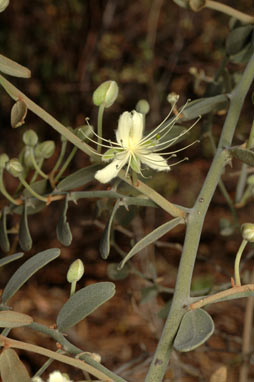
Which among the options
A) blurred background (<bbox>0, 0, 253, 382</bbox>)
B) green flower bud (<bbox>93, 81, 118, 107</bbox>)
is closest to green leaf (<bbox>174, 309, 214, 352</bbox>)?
green flower bud (<bbox>93, 81, 118, 107</bbox>)

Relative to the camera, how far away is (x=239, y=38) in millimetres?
943

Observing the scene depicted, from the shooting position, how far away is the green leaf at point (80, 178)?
79 centimetres

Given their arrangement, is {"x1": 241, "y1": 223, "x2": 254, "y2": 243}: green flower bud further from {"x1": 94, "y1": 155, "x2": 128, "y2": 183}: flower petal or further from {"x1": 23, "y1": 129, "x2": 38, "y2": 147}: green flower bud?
{"x1": 23, "y1": 129, "x2": 38, "y2": 147}: green flower bud

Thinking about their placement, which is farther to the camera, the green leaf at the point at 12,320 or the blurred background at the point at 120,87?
the blurred background at the point at 120,87

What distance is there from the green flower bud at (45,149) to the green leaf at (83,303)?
0.30m

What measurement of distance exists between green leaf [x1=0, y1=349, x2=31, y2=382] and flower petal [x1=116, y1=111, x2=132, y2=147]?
0.29m

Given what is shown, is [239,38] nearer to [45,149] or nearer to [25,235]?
[45,149]

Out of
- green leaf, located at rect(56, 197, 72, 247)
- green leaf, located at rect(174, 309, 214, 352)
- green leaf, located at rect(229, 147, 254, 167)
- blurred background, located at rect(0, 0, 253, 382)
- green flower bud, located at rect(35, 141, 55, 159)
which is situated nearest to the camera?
green leaf, located at rect(174, 309, 214, 352)

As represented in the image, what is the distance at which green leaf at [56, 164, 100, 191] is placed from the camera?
0.79 meters

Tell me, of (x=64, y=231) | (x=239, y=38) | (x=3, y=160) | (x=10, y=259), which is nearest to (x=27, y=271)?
(x=10, y=259)

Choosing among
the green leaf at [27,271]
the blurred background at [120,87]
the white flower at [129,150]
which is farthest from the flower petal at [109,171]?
the blurred background at [120,87]

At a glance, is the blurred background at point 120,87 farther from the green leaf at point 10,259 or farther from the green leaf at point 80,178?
the green leaf at point 10,259

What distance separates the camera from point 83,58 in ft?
9.73

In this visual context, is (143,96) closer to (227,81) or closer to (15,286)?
(227,81)
